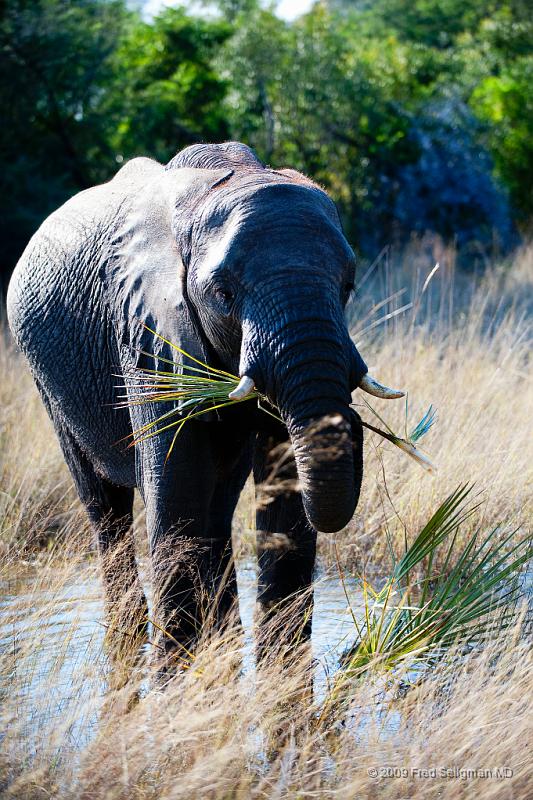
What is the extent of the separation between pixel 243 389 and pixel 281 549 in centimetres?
105

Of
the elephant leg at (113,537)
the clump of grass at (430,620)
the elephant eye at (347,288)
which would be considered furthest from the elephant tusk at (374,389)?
the elephant leg at (113,537)

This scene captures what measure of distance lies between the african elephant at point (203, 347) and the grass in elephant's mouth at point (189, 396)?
6 cm

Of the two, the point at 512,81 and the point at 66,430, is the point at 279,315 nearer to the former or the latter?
the point at 66,430

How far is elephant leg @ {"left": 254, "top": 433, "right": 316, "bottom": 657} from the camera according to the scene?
4426 millimetres

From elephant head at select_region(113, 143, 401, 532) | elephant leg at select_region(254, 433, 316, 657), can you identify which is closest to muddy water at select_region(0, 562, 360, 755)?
elephant leg at select_region(254, 433, 316, 657)

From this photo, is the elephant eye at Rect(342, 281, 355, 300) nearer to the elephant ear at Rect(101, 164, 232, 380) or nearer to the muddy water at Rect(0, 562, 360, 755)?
the elephant ear at Rect(101, 164, 232, 380)

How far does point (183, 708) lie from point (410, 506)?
2.72 metres

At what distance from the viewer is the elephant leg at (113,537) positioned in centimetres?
470

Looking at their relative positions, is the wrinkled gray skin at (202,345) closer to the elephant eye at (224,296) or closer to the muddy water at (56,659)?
the elephant eye at (224,296)

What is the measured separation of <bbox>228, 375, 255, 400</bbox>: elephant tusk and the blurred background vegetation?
34.1 feet

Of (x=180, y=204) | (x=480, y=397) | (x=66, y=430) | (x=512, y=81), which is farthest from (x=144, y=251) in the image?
(x=512, y=81)

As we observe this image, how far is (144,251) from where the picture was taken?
444 centimetres

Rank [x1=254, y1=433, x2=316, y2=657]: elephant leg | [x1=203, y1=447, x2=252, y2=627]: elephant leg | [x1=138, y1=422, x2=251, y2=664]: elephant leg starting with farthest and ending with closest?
1. [x1=203, y1=447, x2=252, y2=627]: elephant leg
2. [x1=254, y1=433, x2=316, y2=657]: elephant leg
3. [x1=138, y1=422, x2=251, y2=664]: elephant leg

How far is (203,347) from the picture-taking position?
4.14 metres
